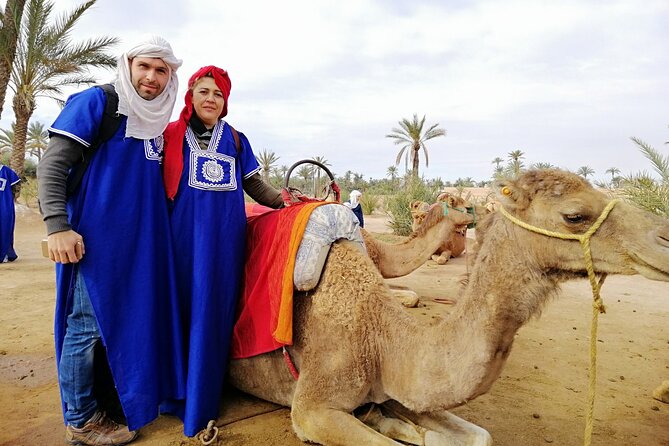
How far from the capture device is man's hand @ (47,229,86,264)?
100 inches

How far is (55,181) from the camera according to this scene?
259 cm

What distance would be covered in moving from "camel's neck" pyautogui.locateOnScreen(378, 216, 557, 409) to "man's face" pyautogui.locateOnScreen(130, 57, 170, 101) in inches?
93.1

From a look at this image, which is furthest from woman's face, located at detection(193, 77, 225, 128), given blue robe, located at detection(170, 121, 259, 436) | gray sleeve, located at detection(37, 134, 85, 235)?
gray sleeve, located at detection(37, 134, 85, 235)

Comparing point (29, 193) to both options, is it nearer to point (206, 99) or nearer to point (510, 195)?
point (206, 99)

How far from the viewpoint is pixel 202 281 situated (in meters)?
3.02

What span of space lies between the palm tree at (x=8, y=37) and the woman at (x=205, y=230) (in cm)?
1542

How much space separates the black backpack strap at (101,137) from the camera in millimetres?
2768

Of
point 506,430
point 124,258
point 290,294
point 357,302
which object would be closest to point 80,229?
point 124,258

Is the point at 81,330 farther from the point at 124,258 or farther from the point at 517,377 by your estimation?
the point at 517,377

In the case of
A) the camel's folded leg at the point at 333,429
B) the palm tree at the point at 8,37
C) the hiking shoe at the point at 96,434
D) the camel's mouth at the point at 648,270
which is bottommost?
the hiking shoe at the point at 96,434

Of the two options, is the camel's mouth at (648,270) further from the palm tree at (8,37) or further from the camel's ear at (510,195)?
the palm tree at (8,37)

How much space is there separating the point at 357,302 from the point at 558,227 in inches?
50.4

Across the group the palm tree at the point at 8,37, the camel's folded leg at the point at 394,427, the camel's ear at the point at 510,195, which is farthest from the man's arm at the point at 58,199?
the palm tree at the point at 8,37

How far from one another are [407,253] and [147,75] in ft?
11.9
